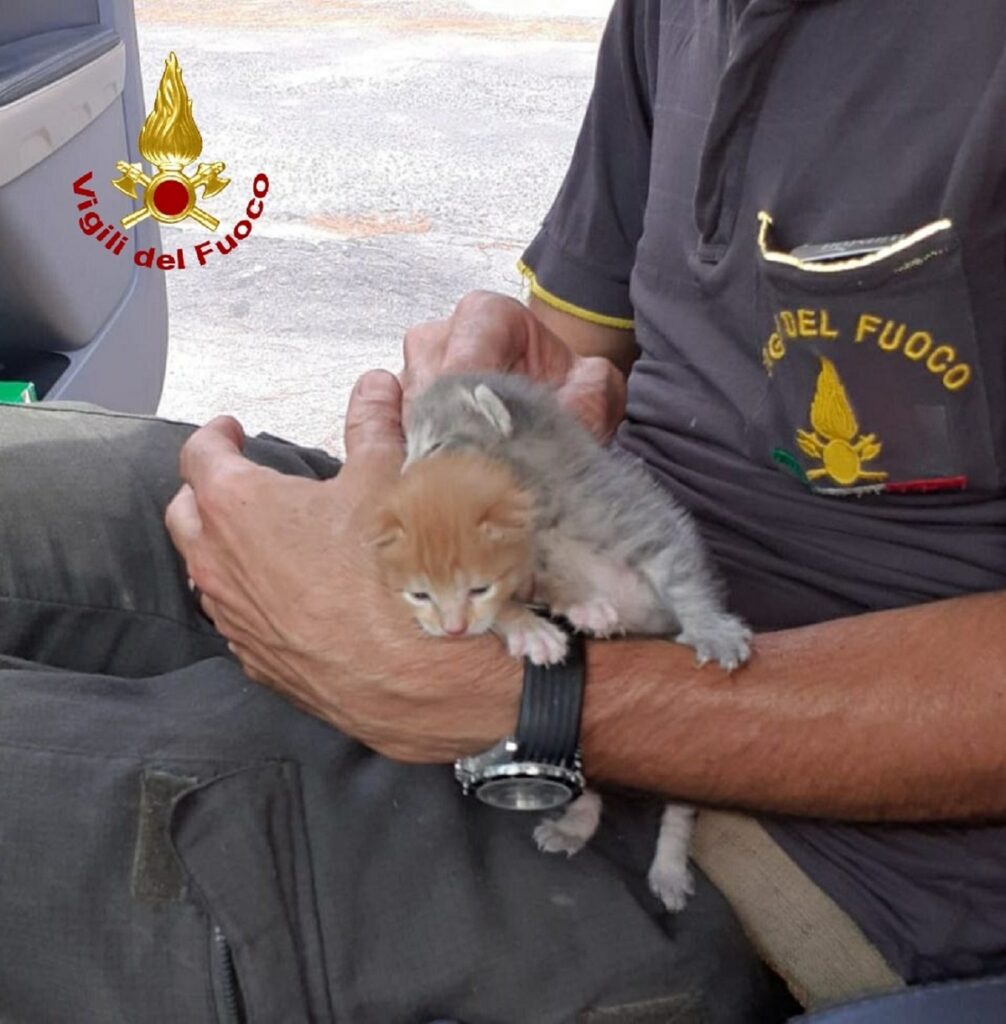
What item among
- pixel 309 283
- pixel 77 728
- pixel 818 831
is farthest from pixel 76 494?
pixel 309 283

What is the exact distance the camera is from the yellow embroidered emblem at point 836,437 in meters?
1.18

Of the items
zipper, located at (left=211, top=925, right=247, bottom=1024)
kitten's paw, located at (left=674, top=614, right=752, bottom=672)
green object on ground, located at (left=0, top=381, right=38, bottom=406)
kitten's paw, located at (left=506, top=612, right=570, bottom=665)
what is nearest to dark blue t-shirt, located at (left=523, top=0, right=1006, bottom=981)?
kitten's paw, located at (left=674, top=614, right=752, bottom=672)

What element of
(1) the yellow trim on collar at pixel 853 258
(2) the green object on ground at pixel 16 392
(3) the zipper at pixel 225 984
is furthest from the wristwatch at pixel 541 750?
(2) the green object on ground at pixel 16 392

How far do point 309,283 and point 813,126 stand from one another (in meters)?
3.02

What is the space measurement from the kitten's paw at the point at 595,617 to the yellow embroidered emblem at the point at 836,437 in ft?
0.74

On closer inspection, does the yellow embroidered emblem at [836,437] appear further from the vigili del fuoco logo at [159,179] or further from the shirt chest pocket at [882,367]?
the vigili del fuoco logo at [159,179]

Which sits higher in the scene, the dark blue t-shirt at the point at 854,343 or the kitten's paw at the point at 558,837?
the dark blue t-shirt at the point at 854,343

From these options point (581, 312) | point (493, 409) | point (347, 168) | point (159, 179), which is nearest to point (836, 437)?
point (493, 409)

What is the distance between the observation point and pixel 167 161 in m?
2.58

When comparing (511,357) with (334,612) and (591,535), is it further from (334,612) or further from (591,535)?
(334,612)

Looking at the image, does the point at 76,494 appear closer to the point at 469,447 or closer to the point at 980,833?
the point at 469,447

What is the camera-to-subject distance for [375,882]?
1102 millimetres

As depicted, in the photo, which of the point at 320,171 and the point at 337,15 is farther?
the point at 337,15

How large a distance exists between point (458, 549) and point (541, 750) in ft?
0.61
